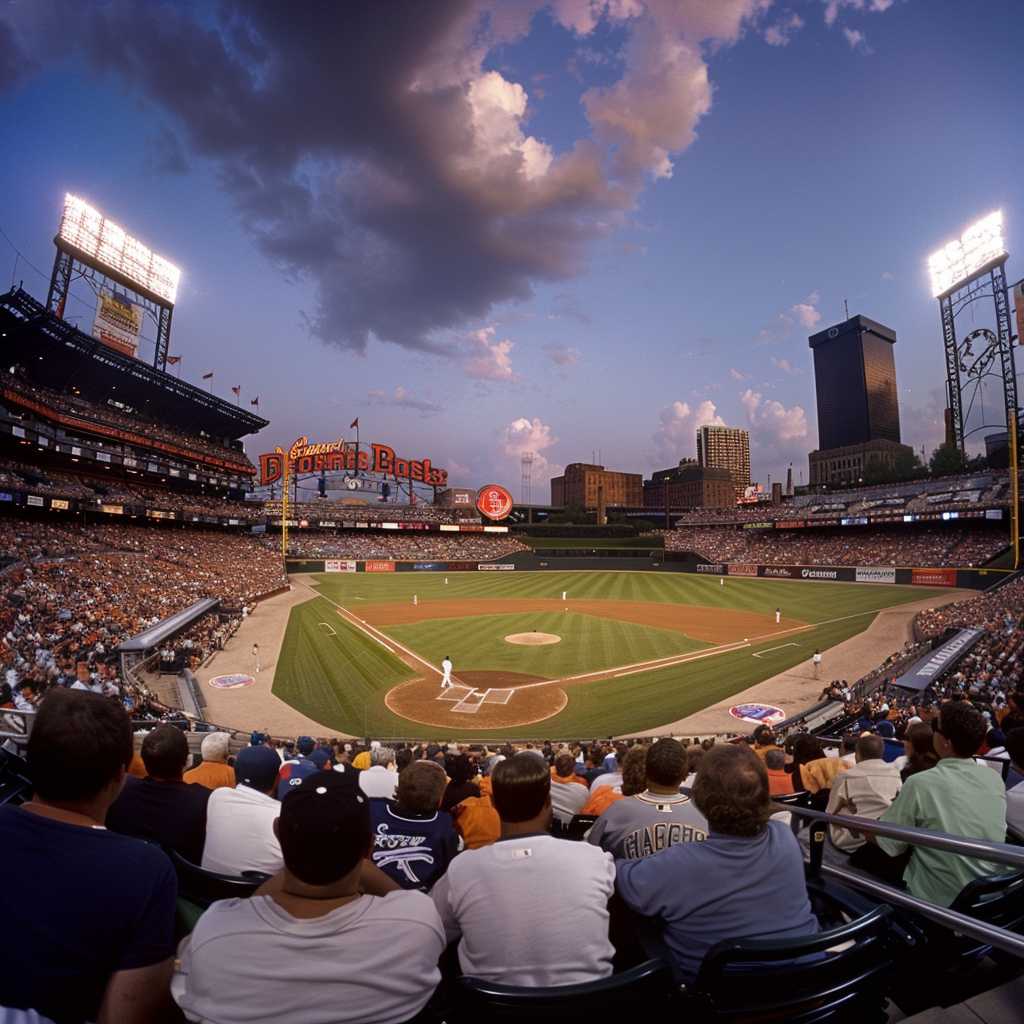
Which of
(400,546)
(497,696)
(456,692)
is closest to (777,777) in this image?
(497,696)

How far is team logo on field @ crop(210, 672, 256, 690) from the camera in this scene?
22469 millimetres

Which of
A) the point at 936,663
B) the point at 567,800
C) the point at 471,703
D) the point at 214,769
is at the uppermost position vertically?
the point at 214,769

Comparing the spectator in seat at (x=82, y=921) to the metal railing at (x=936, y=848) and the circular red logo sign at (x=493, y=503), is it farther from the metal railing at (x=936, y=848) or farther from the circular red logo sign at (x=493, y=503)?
the circular red logo sign at (x=493, y=503)

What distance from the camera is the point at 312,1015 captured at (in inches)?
72.5

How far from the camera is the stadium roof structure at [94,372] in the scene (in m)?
41.6

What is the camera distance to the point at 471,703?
70.2ft

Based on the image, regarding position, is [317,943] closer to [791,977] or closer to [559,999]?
[559,999]

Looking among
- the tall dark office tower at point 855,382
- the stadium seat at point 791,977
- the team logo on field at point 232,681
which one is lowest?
the team logo on field at point 232,681

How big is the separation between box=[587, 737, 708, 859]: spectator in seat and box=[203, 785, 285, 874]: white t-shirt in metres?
2.24

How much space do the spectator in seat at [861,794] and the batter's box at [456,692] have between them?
59.6 feet

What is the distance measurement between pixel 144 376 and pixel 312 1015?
218 ft

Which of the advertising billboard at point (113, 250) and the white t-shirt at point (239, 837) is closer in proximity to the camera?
the white t-shirt at point (239, 837)

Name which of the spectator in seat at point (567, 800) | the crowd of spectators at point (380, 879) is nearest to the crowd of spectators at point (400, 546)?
the spectator in seat at point (567, 800)

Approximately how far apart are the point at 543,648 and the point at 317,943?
2887 centimetres
